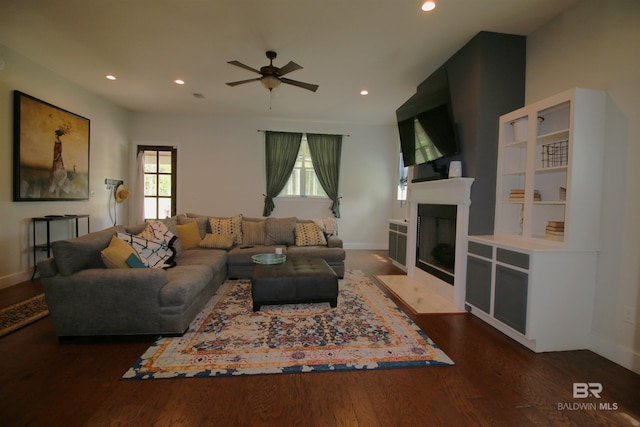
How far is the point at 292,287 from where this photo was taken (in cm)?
303

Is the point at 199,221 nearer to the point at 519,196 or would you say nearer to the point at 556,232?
the point at 519,196

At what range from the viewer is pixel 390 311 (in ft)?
10.3

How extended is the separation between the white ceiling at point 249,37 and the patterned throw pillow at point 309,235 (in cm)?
227

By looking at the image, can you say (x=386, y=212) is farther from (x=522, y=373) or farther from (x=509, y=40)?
(x=522, y=373)

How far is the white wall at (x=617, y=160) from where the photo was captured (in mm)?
2189

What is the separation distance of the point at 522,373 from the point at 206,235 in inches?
162

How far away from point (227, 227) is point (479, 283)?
362cm

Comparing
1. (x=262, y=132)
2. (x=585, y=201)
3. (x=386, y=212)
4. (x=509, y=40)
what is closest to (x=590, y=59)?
(x=509, y=40)

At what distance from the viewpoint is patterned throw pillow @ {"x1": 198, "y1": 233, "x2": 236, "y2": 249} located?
14.2 feet

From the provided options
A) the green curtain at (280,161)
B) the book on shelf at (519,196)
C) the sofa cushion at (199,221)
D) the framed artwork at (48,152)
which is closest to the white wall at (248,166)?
the green curtain at (280,161)

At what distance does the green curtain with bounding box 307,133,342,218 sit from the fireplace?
2.60 meters

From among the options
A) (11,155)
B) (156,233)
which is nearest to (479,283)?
(156,233)

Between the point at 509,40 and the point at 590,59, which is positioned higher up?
the point at 509,40
